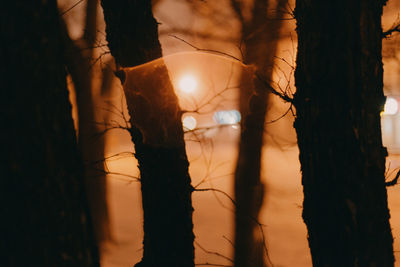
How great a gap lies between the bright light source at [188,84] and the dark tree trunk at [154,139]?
6.58 ft

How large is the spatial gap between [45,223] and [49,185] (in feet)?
0.63

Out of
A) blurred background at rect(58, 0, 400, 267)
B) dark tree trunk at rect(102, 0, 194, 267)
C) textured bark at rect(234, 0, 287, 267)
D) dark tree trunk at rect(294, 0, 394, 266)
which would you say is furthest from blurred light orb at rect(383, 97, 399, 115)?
dark tree trunk at rect(102, 0, 194, 267)

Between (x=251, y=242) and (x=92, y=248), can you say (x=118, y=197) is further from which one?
(x=92, y=248)

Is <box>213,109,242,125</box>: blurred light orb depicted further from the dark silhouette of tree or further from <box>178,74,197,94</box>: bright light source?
the dark silhouette of tree

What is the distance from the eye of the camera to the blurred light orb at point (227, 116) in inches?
229

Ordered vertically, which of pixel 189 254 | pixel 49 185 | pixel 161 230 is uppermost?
pixel 49 185

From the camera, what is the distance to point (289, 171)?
642cm

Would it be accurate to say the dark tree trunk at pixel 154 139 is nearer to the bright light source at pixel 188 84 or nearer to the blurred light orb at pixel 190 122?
the bright light source at pixel 188 84

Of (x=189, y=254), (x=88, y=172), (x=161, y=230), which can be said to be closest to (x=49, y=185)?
(x=161, y=230)

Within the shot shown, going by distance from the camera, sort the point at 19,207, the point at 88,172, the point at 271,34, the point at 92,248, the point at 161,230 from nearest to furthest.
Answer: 1. the point at 19,207
2. the point at 92,248
3. the point at 161,230
4. the point at 271,34
5. the point at 88,172

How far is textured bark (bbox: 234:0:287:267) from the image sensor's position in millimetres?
5703

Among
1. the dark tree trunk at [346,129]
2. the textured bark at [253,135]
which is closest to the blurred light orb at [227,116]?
the textured bark at [253,135]

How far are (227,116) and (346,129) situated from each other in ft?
12.2

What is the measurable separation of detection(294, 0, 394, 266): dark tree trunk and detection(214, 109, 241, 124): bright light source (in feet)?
11.3
